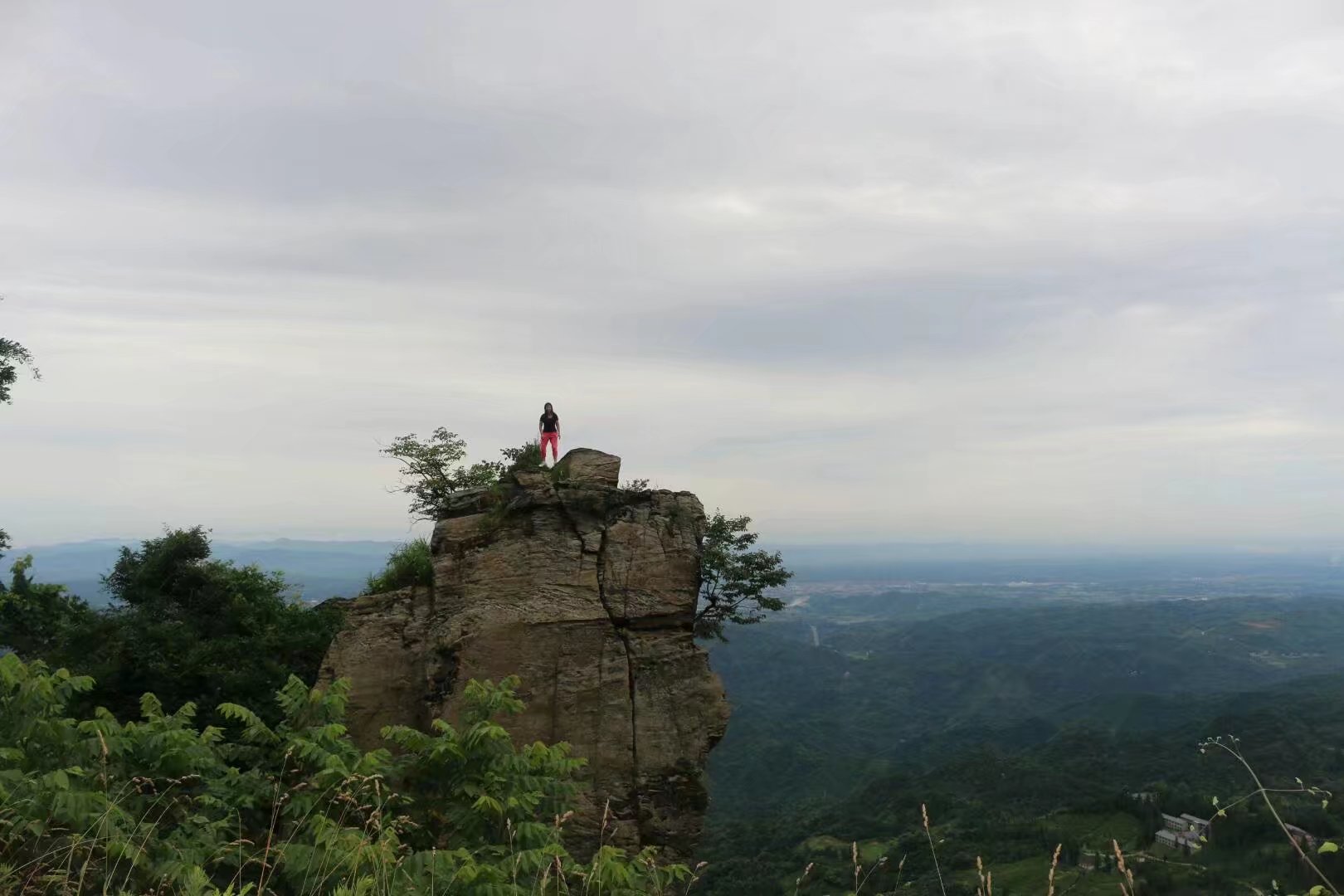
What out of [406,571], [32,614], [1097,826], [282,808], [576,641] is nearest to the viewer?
[282,808]

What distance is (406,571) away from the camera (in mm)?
20344

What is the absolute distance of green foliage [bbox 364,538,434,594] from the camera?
20.0 metres

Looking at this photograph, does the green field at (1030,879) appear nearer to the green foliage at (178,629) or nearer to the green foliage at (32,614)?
the green foliage at (178,629)

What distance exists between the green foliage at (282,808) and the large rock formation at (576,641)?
661 centimetres

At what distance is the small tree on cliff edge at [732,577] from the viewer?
2944 cm

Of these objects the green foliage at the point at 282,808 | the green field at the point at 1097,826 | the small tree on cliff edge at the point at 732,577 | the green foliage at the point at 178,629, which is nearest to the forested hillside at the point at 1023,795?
the green field at the point at 1097,826

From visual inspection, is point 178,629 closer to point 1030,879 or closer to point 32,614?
point 32,614

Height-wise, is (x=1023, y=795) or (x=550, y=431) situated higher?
(x=550, y=431)

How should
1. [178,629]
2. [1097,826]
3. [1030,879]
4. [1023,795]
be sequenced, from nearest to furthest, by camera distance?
[178,629] < [1030,879] < [1097,826] < [1023,795]

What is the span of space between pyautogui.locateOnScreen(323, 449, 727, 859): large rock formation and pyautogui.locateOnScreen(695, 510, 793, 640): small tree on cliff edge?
9.91m

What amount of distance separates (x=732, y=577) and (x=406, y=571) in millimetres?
13467

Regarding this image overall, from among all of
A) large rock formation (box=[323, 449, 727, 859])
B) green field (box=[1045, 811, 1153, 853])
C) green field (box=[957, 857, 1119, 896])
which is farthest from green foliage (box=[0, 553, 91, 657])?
green field (box=[1045, 811, 1153, 853])

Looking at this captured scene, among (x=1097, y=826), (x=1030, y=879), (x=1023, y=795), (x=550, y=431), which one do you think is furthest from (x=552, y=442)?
(x=1023, y=795)

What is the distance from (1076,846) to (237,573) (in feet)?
303
